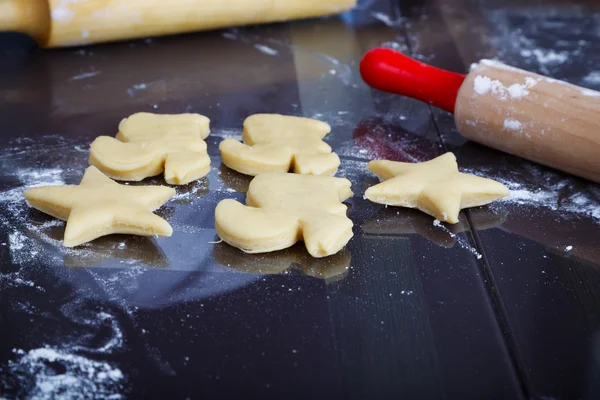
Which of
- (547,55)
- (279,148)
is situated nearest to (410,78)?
(279,148)

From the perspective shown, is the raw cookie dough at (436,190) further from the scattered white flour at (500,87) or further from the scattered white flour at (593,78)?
the scattered white flour at (593,78)

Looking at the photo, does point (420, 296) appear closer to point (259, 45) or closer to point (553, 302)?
point (553, 302)

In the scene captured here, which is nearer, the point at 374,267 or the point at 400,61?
the point at 374,267

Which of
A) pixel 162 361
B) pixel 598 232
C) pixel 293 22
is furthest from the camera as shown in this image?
pixel 293 22

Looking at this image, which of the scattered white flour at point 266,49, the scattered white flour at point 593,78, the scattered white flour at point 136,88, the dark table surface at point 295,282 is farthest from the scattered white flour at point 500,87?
the scattered white flour at point 136,88

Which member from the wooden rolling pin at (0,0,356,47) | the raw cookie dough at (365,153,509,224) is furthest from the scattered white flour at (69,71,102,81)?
the raw cookie dough at (365,153,509,224)

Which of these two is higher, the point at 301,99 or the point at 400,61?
the point at 400,61

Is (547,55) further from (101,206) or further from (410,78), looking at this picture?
(101,206)

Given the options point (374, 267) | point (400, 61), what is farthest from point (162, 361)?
point (400, 61)
